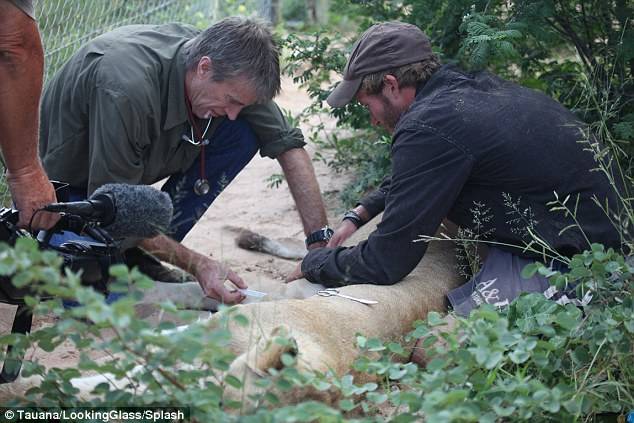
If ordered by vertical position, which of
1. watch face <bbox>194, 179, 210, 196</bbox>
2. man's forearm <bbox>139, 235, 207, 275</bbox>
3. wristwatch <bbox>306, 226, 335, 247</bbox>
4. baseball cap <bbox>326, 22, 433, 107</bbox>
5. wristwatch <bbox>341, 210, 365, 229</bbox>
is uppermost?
baseball cap <bbox>326, 22, 433, 107</bbox>

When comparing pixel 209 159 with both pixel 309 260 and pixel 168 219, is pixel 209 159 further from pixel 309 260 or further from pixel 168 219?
pixel 168 219

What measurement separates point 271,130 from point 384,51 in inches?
39.6

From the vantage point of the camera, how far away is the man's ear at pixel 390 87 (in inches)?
148

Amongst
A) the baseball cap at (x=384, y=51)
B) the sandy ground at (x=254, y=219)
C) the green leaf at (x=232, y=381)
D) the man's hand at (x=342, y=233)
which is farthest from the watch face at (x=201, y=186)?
the green leaf at (x=232, y=381)

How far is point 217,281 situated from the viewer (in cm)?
398

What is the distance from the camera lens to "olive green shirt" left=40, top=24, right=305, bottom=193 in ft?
12.6

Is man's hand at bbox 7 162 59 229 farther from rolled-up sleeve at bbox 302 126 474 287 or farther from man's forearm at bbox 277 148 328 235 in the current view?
man's forearm at bbox 277 148 328 235

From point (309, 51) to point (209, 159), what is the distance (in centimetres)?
96

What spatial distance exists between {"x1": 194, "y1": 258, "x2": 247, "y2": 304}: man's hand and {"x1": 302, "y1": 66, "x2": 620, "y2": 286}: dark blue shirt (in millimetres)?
566

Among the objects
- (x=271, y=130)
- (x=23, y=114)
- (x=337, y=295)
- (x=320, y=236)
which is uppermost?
(x=23, y=114)

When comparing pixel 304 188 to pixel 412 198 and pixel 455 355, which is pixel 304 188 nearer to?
pixel 412 198

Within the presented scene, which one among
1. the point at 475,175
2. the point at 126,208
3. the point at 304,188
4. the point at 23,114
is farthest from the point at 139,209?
the point at 304,188

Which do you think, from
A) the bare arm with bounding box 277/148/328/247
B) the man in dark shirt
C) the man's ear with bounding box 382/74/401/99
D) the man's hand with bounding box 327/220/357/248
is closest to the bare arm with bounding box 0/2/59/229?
the man in dark shirt

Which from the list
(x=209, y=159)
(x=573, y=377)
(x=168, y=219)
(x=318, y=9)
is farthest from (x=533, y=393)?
(x=318, y=9)
